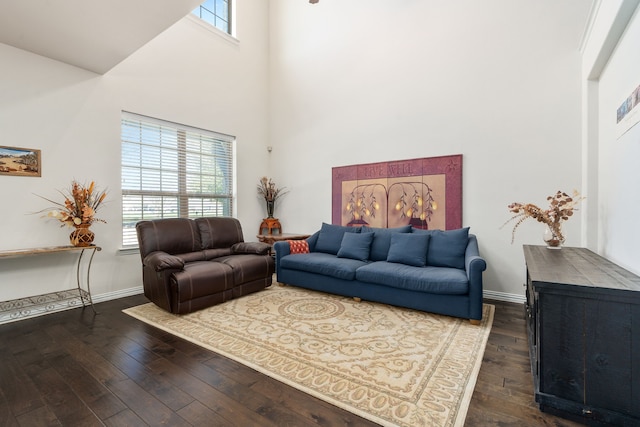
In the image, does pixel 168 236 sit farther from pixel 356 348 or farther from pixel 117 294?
pixel 356 348

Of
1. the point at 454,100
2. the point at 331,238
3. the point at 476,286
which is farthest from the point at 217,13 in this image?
the point at 476,286

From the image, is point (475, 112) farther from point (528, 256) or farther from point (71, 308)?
point (71, 308)

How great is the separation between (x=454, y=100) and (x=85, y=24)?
169 inches

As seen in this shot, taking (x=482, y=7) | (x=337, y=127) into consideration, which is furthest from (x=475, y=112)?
(x=337, y=127)

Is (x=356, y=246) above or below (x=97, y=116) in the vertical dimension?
below

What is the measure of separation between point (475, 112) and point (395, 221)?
183cm

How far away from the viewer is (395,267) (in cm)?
347

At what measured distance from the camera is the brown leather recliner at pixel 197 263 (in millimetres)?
3133

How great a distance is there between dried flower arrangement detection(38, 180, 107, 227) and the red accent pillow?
2513mm

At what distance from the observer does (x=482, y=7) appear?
3816 mm

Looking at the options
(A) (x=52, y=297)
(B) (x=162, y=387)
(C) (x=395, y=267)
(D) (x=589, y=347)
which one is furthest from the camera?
(C) (x=395, y=267)

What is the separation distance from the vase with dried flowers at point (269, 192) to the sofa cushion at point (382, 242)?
7.78 feet

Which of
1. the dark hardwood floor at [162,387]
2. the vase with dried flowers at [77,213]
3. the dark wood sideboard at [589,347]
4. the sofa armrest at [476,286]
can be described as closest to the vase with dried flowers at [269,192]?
the vase with dried flowers at [77,213]

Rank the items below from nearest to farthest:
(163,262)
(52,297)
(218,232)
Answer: (163,262) < (52,297) < (218,232)
